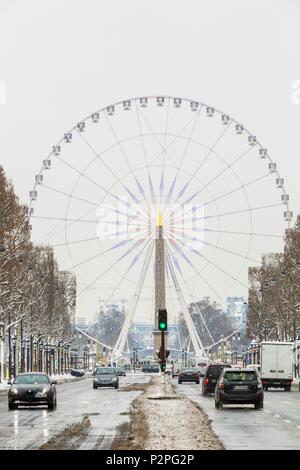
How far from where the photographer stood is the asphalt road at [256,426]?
3097 cm

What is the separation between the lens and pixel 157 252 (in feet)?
394

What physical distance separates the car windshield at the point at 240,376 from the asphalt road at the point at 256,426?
4.35 ft

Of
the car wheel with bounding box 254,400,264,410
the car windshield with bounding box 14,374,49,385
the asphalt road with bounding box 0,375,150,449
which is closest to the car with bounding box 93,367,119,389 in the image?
the asphalt road with bounding box 0,375,150,449

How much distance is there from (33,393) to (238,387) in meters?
8.94

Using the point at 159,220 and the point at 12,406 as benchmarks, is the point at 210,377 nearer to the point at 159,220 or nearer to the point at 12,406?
the point at 12,406

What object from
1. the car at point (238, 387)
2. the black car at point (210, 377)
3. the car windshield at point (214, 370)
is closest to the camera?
the car at point (238, 387)

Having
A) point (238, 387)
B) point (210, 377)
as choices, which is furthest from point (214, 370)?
point (238, 387)

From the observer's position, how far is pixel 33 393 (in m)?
54.4

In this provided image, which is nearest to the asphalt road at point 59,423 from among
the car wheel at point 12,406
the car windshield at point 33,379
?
the car wheel at point 12,406

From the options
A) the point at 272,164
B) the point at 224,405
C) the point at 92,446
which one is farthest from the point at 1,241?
the point at 92,446

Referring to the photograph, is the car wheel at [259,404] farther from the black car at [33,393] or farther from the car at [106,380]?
the car at [106,380]

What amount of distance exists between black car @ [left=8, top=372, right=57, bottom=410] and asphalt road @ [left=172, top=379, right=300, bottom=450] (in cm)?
696
